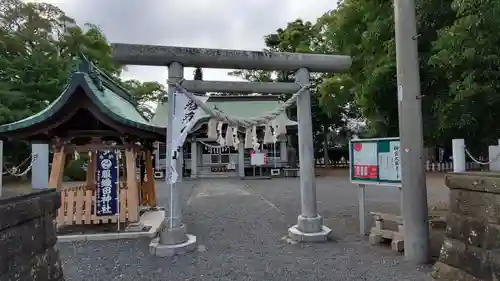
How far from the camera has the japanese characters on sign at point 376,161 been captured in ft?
17.2

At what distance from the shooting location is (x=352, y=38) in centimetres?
682

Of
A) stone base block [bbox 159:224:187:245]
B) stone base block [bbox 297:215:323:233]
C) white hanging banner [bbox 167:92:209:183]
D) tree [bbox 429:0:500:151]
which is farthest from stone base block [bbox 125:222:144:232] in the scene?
tree [bbox 429:0:500:151]

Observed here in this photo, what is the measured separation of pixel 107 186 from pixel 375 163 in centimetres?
499

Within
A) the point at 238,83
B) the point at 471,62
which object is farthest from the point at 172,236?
the point at 471,62

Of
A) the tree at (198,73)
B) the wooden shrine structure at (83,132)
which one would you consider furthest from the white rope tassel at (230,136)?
the wooden shrine structure at (83,132)

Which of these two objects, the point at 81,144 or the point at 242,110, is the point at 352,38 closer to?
the point at 81,144

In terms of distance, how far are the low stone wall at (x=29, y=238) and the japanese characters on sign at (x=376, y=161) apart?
447cm

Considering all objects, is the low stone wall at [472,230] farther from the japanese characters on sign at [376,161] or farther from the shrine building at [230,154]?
the shrine building at [230,154]

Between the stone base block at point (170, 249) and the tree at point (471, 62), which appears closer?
the tree at point (471, 62)

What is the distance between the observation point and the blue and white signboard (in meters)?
6.70

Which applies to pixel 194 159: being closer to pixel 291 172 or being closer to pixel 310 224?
pixel 291 172

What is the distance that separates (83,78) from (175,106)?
2.43 metres

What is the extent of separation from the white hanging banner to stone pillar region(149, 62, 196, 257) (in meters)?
0.06

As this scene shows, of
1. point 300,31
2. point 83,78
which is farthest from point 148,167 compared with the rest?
point 300,31
